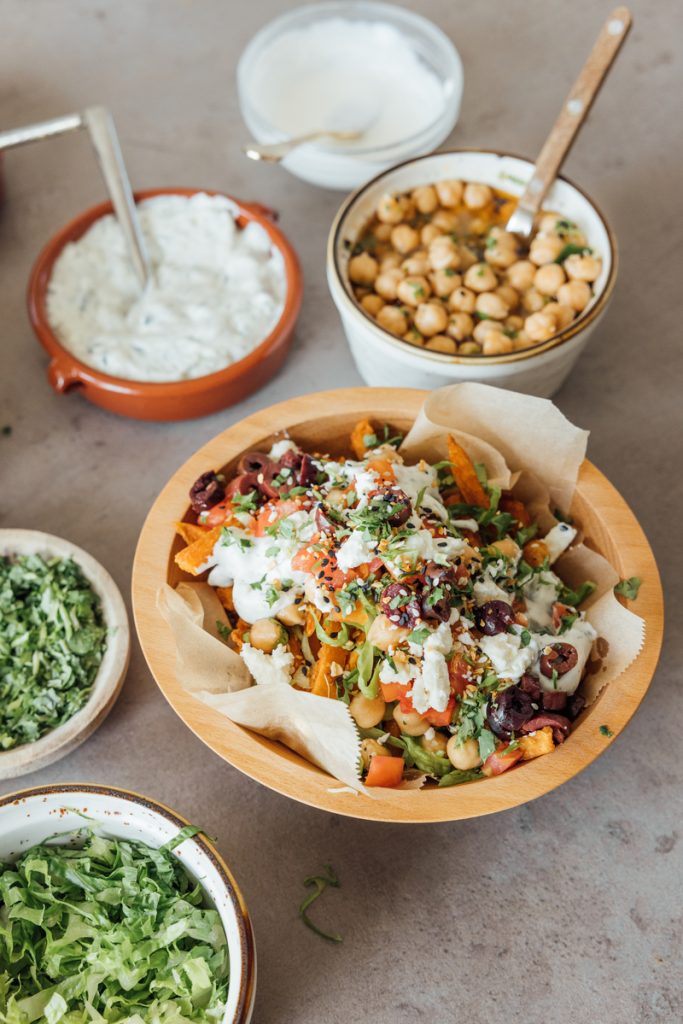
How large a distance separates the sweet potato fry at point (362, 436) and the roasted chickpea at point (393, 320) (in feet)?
0.91

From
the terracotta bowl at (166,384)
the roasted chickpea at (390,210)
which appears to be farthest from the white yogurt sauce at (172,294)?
the roasted chickpea at (390,210)

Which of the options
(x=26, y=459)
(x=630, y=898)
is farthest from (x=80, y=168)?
(x=630, y=898)

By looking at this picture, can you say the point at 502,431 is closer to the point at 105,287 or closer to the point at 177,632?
the point at 177,632

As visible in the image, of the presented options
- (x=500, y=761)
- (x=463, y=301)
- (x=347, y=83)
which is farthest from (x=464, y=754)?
(x=347, y=83)

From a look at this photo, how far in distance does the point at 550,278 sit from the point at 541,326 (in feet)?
0.38

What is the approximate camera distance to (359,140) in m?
2.08

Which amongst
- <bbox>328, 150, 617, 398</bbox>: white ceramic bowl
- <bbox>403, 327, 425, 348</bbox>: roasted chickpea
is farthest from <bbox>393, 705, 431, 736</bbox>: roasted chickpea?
<bbox>403, 327, 425, 348</bbox>: roasted chickpea

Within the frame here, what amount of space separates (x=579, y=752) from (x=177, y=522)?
2.11 feet

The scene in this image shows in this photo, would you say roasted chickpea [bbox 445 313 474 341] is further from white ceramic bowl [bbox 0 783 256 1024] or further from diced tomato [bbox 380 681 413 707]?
white ceramic bowl [bbox 0 783 256 1024]

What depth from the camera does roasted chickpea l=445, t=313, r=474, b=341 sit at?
170 centimetres

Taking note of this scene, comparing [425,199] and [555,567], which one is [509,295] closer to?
[425,199]

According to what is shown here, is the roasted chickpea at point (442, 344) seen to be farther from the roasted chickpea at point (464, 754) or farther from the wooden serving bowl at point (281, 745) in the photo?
the roasted chickpea at point (464, 754)

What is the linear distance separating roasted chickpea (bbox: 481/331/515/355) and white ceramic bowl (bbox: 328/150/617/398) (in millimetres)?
63

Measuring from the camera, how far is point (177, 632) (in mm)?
1286
